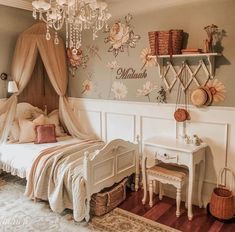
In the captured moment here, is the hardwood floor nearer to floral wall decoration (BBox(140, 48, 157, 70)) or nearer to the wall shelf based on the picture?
the wall shelf

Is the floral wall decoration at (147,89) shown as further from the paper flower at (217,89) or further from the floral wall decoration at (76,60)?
Result: the floral wall decoration at (76,60)

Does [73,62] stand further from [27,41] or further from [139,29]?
[139,29]

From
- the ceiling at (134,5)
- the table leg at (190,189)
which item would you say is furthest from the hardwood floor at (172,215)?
the ceiling at (134,5)

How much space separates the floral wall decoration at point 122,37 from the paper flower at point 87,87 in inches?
25.1

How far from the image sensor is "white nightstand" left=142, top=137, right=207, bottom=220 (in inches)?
117

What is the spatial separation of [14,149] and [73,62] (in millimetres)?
1655

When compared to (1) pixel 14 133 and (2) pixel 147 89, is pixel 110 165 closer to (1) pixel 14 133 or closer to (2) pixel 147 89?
(2) pixel 147 89

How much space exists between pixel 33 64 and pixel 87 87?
904 mm

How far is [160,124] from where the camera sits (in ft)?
11.7

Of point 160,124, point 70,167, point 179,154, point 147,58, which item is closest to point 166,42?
point 147,58

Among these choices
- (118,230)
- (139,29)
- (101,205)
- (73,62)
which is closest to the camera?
(118,230)

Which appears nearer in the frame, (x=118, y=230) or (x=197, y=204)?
(x=118, y=230)

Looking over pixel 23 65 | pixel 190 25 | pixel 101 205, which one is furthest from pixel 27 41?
pixel 101 205

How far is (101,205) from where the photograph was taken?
3062 mm
